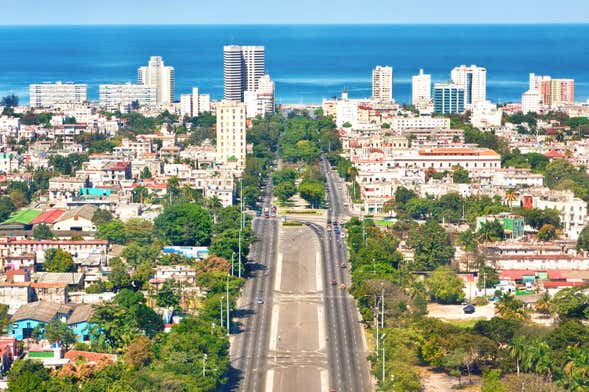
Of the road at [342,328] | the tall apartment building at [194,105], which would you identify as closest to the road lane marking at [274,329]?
the road at [342,328]

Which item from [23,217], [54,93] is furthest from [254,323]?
[54,93]

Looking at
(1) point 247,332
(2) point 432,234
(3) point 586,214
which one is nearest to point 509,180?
(3) point 586,214

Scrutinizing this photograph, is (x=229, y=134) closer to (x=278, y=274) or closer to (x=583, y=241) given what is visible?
(x=278, y=274)

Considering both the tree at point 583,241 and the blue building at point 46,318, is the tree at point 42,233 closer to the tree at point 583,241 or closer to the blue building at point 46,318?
the blue building at point 46,318

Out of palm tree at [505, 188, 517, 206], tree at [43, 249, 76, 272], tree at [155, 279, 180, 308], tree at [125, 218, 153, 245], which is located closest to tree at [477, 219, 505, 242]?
palm tree at [505, 188, 517, 206]

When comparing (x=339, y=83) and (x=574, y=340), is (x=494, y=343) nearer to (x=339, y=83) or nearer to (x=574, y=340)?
(x=574, y=340)

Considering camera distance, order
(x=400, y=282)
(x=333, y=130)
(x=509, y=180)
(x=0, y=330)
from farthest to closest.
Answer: (x=333, y=130)
(x=509, y=180)
(x=400, y=282)
(x=0, y=330)

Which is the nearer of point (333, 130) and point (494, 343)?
point (494, 343)
